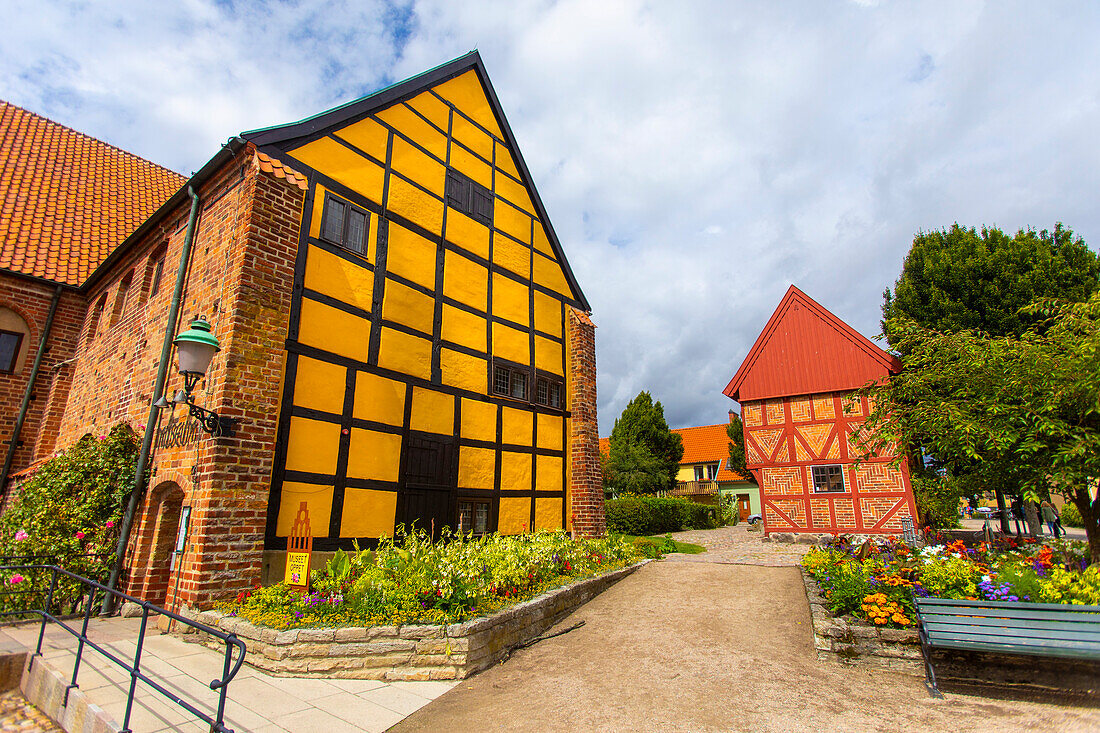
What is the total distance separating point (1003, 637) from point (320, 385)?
26.9 ft

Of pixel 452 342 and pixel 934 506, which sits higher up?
pixel 452 342

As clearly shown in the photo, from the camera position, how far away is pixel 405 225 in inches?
371

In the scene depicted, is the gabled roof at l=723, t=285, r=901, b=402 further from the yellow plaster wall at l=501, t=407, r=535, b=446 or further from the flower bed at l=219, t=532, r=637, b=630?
the flower bed at l=219, t=532, r=637, b=630

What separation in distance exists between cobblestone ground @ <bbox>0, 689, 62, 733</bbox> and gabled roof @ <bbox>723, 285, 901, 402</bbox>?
1818 centimetres

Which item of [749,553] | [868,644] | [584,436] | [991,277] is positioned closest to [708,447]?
[991,277]

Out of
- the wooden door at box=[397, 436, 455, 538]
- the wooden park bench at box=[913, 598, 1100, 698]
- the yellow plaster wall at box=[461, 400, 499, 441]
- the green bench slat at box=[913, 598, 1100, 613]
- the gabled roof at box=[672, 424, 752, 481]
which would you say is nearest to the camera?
the wooden park bench at box=[913, 598, 1100, 698]

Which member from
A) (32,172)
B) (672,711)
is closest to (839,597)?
(672,711)

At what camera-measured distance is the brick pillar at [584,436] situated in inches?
443

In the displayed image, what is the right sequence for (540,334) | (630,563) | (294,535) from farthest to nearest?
(540,334) < (630,563) < (294,535)

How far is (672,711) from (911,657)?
2.83m

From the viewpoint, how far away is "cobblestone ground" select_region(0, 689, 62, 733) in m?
4.24

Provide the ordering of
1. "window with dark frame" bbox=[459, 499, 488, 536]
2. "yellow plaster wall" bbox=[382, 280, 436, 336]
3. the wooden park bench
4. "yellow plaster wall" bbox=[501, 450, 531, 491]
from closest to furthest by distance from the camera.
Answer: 1. the wooden park bench
2. "yellow plaster wall" bbox=[382, 280, 436, 336]
3. "window with dark frame" bbox=[459, 499, 488, 536]
4. "yellow plaster wall" bbox=[501, 450, 531, 491]

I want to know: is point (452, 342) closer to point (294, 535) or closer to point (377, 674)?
point (294, 535)

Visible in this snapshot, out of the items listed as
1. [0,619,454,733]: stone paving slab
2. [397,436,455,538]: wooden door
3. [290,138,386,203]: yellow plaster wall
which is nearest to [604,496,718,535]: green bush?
[397,436,455,538]: wooden door
